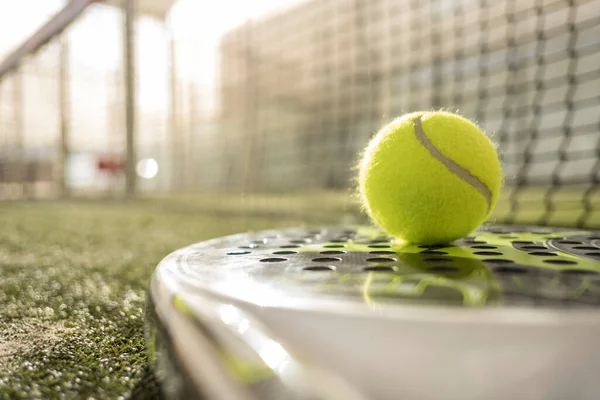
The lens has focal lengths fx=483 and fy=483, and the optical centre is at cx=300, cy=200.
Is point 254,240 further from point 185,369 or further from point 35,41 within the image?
point 35,41

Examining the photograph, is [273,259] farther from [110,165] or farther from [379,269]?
[110,165]

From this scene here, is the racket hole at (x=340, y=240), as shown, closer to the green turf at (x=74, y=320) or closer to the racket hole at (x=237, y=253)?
the racket hole at (x=237, y=253)

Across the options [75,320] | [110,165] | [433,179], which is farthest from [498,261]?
[110,165]

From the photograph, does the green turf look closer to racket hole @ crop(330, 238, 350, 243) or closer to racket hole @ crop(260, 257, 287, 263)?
racket hole @ crop(260, 257, 287, 263)

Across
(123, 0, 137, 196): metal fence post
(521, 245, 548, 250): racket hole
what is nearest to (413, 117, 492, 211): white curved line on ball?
(521, 245, 548, 250): racket hole

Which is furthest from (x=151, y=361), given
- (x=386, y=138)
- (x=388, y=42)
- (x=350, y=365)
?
(x=388, y=42)

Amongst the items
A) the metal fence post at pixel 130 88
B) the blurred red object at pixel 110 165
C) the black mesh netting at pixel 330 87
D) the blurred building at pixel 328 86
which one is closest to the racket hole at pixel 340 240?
the metal fence post at pixel 130 88
